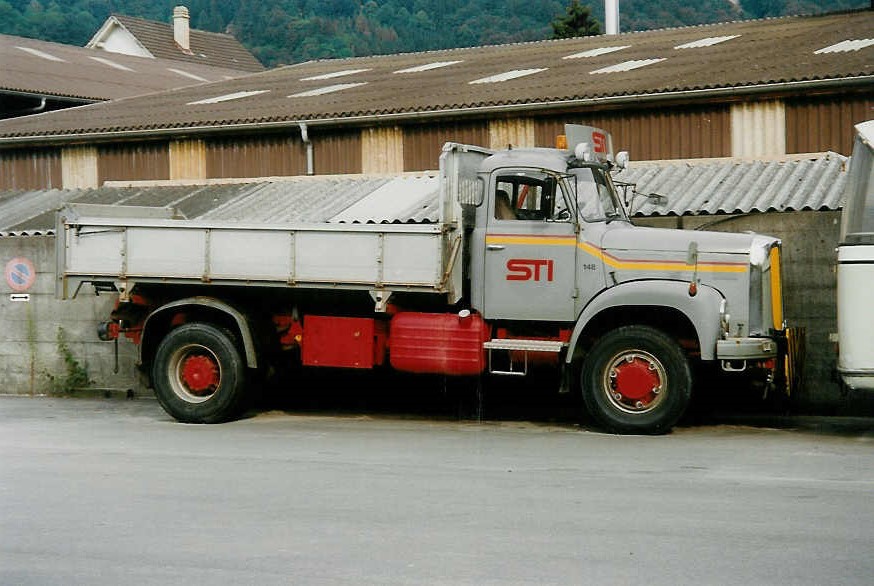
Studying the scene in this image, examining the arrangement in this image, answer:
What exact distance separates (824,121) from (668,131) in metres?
2.36

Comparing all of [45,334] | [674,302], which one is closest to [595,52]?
[45,334]

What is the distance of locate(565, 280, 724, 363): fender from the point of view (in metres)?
13.2

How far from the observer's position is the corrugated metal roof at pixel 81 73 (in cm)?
3728

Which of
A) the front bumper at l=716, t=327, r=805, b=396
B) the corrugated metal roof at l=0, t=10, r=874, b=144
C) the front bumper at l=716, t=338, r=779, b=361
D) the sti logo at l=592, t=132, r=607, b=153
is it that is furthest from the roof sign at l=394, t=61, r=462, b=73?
the front bumper at l=716, t=338, r=779, b=361

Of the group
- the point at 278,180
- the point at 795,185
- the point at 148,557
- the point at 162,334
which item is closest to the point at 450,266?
the point at 162,334

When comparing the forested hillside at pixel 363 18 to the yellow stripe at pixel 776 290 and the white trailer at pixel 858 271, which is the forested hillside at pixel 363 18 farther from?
the white trailer at pixel 858 271

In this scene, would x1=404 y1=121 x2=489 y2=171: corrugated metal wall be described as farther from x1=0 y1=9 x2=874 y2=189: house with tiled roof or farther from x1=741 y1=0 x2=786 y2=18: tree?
x1=741 y1=0 x2=786 y2=18: tree

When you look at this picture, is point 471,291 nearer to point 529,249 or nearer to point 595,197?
point 529,249

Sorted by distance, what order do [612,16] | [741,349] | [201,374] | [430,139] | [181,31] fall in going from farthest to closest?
[181,31] → [612,16] → [430,139] → [201,374] → [741,349]

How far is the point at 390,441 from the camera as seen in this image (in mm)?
13070

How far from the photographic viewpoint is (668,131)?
2020 centimetres

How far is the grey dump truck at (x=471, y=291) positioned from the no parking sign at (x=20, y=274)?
3.83m

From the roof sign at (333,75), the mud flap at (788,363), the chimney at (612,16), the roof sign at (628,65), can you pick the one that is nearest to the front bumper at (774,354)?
the mud flap at (788,363)

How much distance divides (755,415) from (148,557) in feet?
33.1
